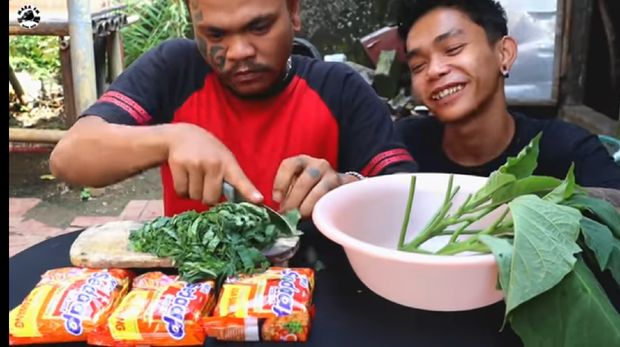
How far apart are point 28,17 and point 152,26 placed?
1249mm

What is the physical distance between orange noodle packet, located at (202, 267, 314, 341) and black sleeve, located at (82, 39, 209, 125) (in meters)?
0.71

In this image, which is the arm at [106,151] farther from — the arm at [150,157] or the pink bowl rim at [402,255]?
the pink bowl rim at [402,255]

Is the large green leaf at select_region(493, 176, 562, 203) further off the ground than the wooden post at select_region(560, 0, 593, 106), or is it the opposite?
the large green leaf at select_region(493, 176, 562, 203)

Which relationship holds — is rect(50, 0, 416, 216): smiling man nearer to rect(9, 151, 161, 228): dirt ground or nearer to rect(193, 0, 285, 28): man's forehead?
rect(193, 0, 285, 28): man's forehead

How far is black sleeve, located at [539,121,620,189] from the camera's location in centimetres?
151

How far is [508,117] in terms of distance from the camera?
176 centimetres

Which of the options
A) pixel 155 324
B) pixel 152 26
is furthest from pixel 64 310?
pixel 152 26

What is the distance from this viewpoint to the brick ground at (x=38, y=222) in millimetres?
3352

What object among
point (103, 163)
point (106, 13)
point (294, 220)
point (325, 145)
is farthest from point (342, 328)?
point (106, 13)

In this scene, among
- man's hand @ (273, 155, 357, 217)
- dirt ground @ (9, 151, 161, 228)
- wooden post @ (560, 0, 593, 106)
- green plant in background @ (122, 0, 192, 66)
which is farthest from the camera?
green plant in background @ (122, 0, 192, 66)

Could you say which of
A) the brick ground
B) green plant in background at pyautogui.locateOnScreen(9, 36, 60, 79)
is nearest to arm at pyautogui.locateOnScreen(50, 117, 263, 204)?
the brick ground

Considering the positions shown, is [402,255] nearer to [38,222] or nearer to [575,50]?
[38,222]

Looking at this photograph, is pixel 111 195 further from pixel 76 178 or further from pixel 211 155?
pixel 211 155

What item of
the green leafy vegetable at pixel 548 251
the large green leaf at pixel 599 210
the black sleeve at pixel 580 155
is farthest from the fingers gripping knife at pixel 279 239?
the black sleeve at pixel 580 155
